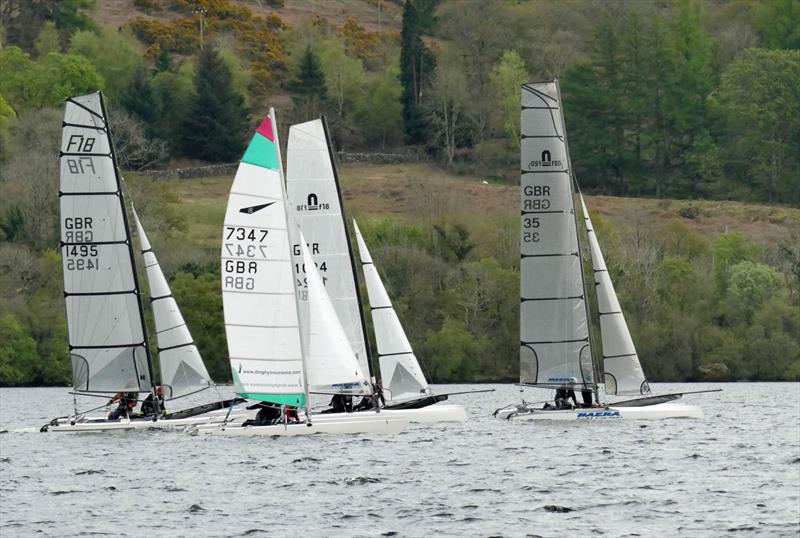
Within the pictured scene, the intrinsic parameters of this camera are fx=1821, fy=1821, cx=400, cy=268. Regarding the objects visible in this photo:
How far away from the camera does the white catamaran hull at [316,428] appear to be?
46969 mm

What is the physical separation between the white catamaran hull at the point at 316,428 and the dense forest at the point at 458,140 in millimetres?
44050

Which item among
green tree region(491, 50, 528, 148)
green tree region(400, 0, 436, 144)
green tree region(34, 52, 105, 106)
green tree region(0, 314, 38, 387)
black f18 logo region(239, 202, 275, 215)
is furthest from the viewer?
green tree region(400, 0, 436, 144)

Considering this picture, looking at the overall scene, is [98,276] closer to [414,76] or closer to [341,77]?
[414,76]

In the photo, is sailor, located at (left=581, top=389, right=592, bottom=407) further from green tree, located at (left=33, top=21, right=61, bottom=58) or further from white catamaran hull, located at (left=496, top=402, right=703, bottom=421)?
green tree, located at (left=33, top=21, right=61, bottom=58)

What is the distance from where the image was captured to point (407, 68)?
14888 cm

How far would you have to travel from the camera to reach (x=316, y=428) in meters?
47.0

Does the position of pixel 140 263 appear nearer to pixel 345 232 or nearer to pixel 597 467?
pixel 345 232

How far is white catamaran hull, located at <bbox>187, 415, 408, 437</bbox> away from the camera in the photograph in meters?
47.0

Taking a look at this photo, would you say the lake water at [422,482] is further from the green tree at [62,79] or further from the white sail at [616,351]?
the green tree at [62,79]

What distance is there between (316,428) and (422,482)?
7969 millimetres

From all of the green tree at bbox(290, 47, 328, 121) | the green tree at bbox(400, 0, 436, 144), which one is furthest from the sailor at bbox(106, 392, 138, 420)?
the green tree at bbox(400, 0, 436, 144)

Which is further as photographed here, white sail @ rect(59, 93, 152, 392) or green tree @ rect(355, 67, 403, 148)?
green tree @ rect(355, 67, 403, 148)

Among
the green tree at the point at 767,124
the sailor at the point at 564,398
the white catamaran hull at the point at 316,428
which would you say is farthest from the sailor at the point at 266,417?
the green tree at the point at 767,124

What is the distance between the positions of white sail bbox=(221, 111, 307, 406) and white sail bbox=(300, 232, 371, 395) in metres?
1.04
